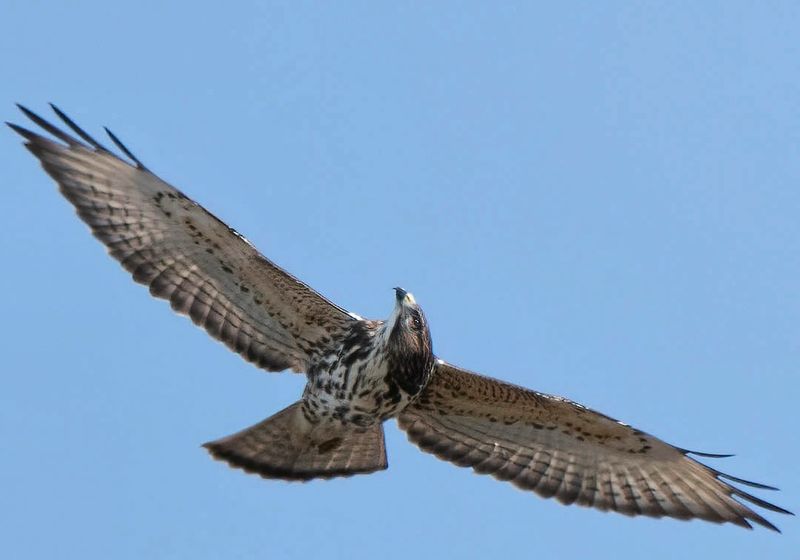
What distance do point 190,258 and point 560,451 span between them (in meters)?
3.48

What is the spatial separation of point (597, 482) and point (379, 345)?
2371 millimetres

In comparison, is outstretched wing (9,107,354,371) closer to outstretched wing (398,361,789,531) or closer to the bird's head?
the bird's head

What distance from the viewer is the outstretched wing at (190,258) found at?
519 inches

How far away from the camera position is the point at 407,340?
1295 centimetres

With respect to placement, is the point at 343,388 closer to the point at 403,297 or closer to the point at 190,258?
the point at 403,297

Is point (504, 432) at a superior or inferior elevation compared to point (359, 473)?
superior

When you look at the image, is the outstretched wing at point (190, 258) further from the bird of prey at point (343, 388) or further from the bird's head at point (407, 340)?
the bird's head at point (407, 340)

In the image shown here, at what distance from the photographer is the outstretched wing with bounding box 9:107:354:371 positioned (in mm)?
13172

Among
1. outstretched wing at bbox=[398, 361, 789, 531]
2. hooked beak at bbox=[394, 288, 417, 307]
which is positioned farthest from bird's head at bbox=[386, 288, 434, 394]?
outstretched wing at bbox=[398, 361, 789, 531]

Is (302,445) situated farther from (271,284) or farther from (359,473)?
(271,284)

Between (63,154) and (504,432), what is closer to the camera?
(63,154)

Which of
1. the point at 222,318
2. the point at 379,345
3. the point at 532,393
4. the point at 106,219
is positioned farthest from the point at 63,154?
the point at 532,393

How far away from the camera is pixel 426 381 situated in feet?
43.9

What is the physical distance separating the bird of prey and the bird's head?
0.01 m
